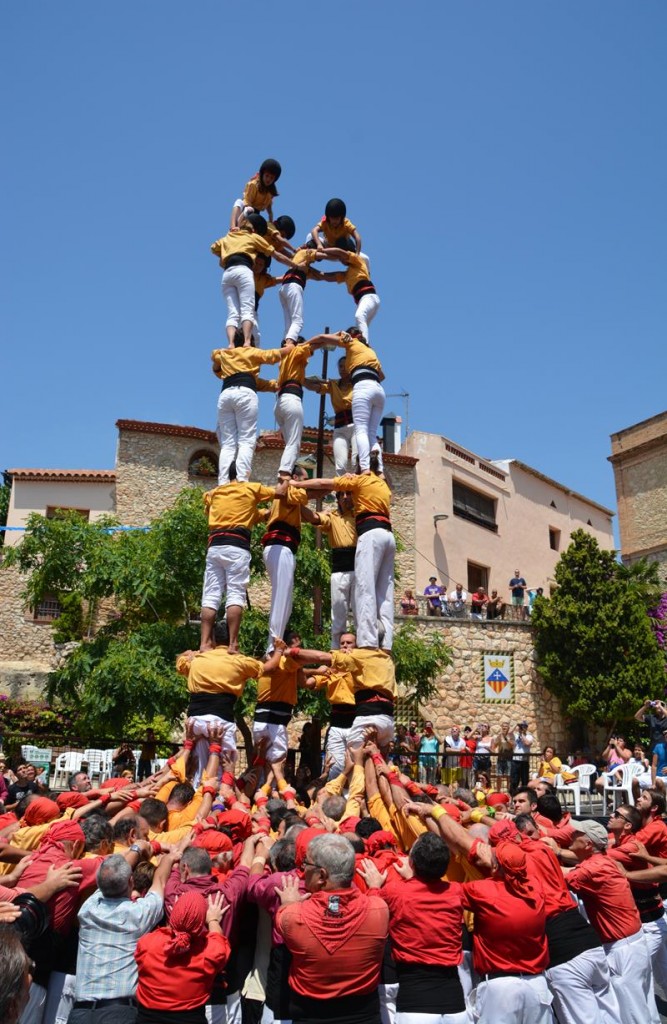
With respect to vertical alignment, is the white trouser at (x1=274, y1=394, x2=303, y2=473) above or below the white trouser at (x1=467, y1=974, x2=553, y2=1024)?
above

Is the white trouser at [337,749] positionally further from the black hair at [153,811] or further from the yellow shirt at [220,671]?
the black hair at [153,811]

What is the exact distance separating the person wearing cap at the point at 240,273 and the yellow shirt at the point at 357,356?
3.75 ft

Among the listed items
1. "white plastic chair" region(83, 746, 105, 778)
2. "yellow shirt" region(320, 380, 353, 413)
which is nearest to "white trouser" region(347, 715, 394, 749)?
"yellow shirt" region(320, 380, 353, 413)

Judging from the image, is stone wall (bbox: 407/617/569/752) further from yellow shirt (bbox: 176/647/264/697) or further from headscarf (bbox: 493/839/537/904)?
headscarf (bbox: 493/839/537/904)

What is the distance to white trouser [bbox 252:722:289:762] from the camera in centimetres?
860

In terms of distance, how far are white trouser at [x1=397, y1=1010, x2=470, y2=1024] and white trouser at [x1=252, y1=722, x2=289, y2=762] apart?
4862 mm

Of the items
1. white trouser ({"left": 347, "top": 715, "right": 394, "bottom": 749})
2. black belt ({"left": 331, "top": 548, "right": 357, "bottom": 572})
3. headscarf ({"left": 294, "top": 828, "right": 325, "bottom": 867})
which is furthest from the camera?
black belt ({"left": 331, "top": 548, "right": 357, "bottom": 572})

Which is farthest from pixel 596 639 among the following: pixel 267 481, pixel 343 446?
pixel 343 446

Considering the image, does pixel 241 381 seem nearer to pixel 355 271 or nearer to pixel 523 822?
pixel 355 271

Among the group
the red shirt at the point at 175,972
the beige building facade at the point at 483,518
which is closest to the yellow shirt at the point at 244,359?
the red shirt at the point at 175,972

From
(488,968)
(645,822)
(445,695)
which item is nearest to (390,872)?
(488,968)

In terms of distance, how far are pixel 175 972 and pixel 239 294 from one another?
8.06 m

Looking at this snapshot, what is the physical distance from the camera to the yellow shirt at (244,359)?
31.9 feet

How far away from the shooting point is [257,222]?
10.5m
